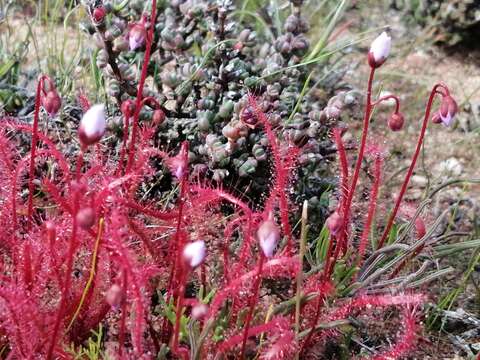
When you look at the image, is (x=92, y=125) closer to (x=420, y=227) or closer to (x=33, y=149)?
(x=33, y=149)

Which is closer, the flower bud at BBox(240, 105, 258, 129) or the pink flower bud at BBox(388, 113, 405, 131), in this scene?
the pink flower bud at BBox(388, 113, 405, 131)

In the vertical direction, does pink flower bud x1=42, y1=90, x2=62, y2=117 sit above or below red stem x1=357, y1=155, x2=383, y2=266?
above

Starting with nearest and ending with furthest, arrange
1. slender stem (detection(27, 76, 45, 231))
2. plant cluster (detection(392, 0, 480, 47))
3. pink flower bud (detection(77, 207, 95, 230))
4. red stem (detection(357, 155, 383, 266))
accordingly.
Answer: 1. pink flower bud (detection(77, 207, 95, 230))
2. slender stem (detection(27, 76, 45, 231))
3. red stem (detection(357, 155, 383, 266))
4. plant cluster (detection(392, 0, 480, 47))

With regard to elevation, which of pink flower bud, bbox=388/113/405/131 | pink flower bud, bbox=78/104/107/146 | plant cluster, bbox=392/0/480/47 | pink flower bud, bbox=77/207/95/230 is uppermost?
pink flower bud, bbox=78/104/107/146

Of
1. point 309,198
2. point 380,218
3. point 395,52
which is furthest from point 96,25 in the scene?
point 395,52

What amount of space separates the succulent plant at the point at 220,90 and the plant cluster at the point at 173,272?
138 mm

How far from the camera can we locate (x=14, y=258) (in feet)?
5.44

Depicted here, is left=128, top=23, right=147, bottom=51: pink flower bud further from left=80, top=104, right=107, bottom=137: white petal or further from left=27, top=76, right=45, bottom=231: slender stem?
left=80, top=104, right=107, bottom=137: white petal

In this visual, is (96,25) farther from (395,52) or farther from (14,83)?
(395,52)

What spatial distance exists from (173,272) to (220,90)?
80cm

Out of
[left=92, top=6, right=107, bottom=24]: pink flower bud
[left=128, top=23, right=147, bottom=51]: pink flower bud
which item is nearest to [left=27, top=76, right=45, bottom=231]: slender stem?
[left=128, top=23, right=147, bottom=51]: pink flower bud

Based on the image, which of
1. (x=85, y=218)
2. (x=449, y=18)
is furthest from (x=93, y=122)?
(x=449, y=18)

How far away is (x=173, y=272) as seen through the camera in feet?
5.42

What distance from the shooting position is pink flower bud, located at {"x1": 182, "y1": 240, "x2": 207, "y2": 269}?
124cm
